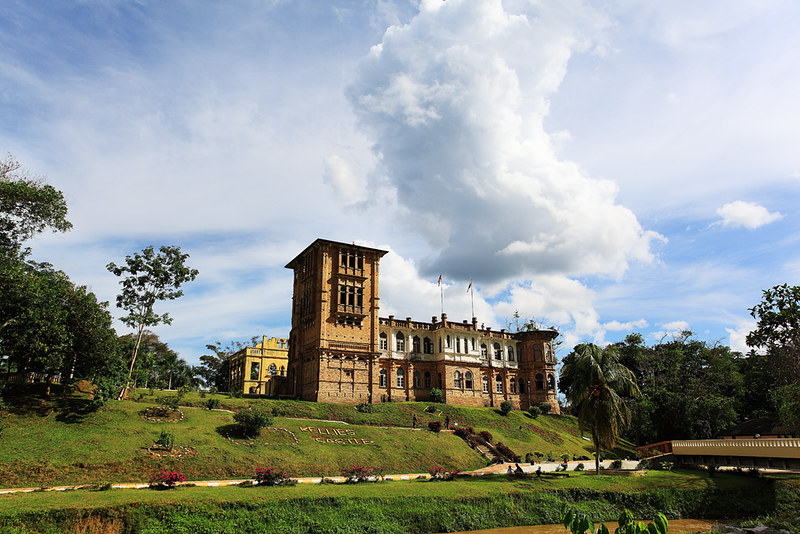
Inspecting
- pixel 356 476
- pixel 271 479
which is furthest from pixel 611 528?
pixel 271 479

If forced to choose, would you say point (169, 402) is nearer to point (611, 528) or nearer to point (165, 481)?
point (165, 481)

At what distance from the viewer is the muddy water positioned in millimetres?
25562

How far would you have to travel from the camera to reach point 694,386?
5772cm

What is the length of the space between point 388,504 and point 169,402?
18971 millimetres

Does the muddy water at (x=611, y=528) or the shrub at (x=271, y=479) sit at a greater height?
the shrub at (x=271, y=479)

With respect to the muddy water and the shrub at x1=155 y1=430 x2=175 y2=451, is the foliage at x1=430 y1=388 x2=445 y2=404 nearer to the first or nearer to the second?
the muddy water

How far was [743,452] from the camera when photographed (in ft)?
111

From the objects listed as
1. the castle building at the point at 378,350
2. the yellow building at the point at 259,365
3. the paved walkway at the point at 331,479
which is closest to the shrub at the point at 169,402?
the paved walkway at the point at 331,479

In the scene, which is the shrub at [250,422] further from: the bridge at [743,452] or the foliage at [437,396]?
the bridge at [743,452]

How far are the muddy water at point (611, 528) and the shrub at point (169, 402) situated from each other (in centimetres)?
2158

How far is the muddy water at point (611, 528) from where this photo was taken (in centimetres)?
2556

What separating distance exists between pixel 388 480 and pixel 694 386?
43.8 m

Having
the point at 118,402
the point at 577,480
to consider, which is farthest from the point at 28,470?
the point at 577,480

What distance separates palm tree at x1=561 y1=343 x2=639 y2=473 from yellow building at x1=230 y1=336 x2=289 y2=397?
39.8 meters
